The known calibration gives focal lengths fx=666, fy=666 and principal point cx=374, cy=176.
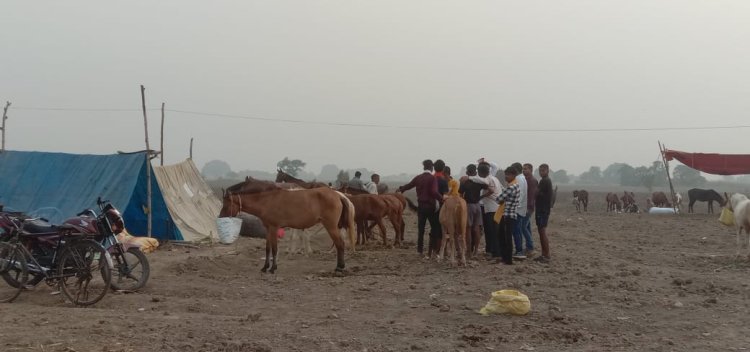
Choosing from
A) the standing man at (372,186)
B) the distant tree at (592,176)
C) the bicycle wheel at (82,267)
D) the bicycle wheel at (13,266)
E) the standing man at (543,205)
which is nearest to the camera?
the bicycle wheel at (82,267)

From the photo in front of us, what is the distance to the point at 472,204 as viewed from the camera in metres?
12.3

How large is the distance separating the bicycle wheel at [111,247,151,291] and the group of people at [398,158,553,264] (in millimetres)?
5389

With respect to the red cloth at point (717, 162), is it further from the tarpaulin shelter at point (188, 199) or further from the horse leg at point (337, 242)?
the horse leg at point (337, 242)

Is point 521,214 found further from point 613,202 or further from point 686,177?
point 686,177

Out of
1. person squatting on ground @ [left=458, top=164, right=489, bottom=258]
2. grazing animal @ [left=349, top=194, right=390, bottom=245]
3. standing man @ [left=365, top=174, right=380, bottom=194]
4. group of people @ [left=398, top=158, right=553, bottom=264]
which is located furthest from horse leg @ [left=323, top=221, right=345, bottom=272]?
standing man @ [left=365, top=174, right=380, bottom=194]

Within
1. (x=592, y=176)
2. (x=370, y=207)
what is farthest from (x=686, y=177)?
(x=370, y=207)

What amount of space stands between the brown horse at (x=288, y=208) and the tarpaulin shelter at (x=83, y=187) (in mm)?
4030

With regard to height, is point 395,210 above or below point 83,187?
below

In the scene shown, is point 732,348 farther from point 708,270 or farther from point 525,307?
point 708,270

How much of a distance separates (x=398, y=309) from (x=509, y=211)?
13.4 ft

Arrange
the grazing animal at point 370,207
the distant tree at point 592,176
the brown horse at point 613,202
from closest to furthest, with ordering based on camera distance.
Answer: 1. the grazing animal at point 370,207
2. the brown horse at point 613,202
3. the distant tree at point 592,176

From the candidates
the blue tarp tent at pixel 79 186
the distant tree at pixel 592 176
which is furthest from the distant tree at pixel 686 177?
the blue tarp tent at pixel 79 186

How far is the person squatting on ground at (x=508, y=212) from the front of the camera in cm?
1134

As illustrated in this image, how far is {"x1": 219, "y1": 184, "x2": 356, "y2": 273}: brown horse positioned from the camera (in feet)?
37.8
